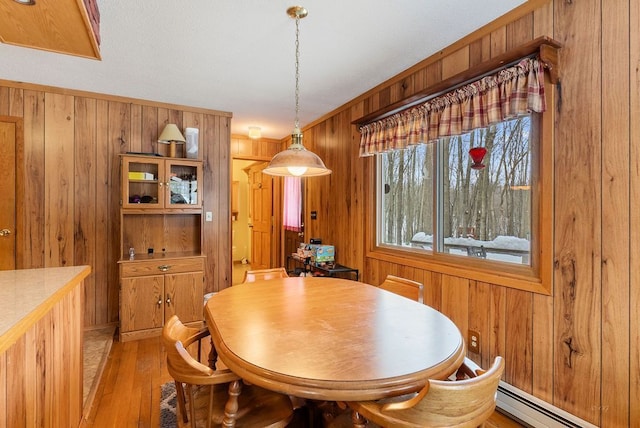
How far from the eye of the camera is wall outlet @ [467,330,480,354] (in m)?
2.21

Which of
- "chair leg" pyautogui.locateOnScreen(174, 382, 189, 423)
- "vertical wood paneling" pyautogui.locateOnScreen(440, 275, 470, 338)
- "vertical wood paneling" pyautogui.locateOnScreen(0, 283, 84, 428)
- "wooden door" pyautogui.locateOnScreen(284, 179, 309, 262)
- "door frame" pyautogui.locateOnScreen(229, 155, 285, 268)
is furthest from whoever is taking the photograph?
"door frame" pyautogui.locateOnScreen(229, 155, 285, 268)

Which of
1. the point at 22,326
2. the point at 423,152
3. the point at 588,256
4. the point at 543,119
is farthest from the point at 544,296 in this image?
the point at 22,326

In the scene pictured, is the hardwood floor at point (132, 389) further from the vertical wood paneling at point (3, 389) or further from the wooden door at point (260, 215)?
the wooden door at point (260, 215)

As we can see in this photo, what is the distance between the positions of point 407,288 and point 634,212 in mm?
1197

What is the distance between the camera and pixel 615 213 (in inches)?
61.4

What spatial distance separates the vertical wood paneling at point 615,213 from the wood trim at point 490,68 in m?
0.21

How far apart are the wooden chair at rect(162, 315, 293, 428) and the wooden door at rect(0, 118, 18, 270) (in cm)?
283

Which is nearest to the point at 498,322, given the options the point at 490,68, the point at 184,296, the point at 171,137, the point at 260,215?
the point at 490,68

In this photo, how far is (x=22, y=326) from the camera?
989 millimetres

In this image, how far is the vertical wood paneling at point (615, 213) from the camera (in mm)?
1525

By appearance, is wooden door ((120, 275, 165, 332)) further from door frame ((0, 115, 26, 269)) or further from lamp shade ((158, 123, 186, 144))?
lamp shade ((158, 123, 186, 144))

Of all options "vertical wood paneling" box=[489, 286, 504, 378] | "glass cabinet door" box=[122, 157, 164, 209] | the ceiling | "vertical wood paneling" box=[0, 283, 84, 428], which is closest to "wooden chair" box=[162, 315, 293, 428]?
"vertical wood paneling" box=[0, 283, 84, 428]

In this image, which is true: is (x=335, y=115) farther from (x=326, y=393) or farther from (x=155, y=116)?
(x=326, y=393)

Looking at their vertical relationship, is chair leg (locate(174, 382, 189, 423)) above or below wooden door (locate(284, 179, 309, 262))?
below
